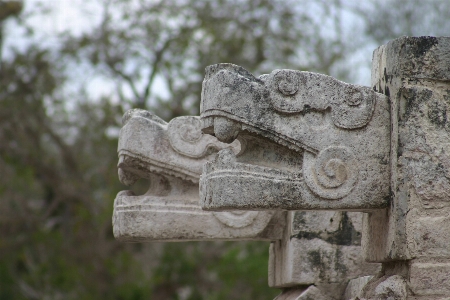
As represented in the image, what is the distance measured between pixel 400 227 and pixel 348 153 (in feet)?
1.12

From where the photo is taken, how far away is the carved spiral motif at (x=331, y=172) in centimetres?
282

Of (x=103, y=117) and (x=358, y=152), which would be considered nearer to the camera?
(x=358, y=152)

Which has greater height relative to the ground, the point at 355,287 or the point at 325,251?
the point at 325,251

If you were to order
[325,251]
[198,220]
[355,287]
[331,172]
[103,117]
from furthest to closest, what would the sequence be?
[103,117]
[198,220]
[325,251]
[355,287]
[331,172]

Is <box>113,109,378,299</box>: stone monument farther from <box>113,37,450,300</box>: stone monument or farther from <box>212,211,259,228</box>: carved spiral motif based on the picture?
<box>113,37,450,300</box>: stone monument

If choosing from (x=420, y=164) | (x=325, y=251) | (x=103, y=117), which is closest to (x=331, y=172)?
(x=420, y=164)

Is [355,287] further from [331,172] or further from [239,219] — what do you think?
[331,172]

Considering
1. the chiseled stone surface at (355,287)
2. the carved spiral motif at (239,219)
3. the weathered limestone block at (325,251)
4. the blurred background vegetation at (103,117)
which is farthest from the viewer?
the blurred background vegetation at (103,117)

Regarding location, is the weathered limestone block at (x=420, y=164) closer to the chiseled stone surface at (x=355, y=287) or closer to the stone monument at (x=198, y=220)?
the chiseled stone surface at (x=355, y=287)

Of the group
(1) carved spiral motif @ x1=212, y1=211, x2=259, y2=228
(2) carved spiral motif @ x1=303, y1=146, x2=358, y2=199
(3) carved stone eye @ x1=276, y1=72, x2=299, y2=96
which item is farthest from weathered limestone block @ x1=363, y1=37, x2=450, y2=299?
(1) carved spiral motif @ x1=212, y1=211, x2=259, y2=228

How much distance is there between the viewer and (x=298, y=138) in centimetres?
285

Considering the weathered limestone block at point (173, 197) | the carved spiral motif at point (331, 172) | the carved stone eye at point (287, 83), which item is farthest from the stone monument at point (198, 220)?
the carved stone eye at point (287, 83)

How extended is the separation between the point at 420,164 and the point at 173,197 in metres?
1.60

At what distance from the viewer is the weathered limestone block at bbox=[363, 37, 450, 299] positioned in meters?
2.78
